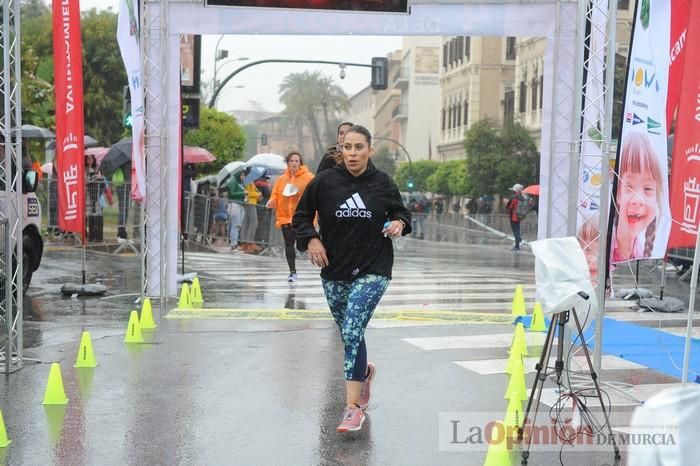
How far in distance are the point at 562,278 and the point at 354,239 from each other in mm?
1373

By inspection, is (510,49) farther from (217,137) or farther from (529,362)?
(529,362)

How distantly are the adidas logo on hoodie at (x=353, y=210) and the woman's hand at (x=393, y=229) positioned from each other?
15cm

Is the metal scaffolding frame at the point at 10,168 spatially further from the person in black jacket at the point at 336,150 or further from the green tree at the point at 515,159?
the green tree at the point at 515,159

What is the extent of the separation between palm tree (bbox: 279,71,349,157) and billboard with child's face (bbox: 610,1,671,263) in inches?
4062

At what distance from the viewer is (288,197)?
47.6ft

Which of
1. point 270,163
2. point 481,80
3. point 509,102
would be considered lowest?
point 270,163

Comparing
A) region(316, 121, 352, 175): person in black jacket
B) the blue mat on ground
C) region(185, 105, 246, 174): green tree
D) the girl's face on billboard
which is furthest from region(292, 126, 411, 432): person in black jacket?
region(185, 105, 246, 174): green tree

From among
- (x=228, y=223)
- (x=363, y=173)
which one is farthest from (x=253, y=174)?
(x=363, y=173)

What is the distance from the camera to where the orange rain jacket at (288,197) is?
14.4 m

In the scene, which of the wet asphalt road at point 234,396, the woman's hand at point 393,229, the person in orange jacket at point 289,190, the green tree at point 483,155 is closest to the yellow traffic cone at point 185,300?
the wet asphalt road at point 234,396

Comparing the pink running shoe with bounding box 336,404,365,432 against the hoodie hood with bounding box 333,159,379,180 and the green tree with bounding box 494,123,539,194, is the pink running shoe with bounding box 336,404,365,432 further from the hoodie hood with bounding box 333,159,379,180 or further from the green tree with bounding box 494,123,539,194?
the green tree with bounding box 494,123,539,194

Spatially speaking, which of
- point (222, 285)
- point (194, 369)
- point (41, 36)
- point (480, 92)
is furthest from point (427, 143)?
point (194, 369)

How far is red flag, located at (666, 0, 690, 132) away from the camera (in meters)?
7.94

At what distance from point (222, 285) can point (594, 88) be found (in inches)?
284
